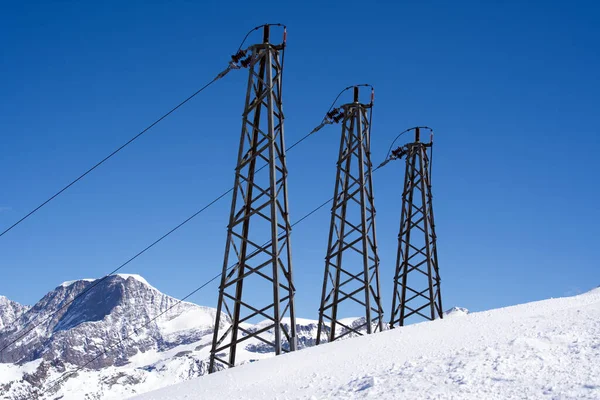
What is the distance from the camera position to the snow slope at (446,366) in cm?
1069

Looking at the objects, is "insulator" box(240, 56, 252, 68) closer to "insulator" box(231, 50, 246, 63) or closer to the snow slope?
"insulator" box(231, 50, 246, 63)

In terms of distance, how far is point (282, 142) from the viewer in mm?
19859

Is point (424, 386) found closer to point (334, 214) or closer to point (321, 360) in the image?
point (321, 360)

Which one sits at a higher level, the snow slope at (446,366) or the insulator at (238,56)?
the insulator at (238,56)

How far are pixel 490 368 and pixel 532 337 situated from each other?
7.20 feet

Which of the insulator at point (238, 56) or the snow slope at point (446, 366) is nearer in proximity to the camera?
the snow slope at point (446, 366)

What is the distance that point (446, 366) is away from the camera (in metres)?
12.0

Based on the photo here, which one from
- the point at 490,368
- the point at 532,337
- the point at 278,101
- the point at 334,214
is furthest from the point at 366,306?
the point at 490,368

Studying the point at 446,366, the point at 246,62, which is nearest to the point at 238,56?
the point at 246,62

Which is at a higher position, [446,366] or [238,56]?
[238,56]

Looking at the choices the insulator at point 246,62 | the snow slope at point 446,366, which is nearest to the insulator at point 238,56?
the insulator at point 246,62

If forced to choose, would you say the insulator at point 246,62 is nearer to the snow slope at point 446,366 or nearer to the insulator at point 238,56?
the insulator at point 238,56

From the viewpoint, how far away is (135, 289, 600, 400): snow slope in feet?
35.1

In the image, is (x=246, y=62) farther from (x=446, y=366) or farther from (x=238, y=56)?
(x=446, y=366)
